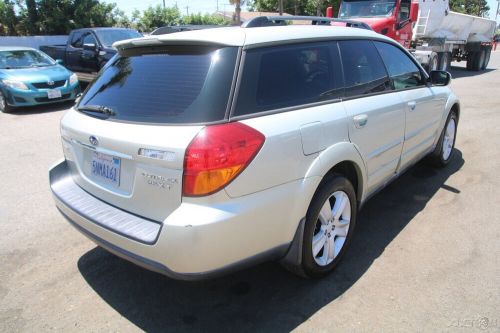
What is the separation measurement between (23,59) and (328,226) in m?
10.3

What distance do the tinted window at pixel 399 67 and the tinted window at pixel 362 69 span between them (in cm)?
15

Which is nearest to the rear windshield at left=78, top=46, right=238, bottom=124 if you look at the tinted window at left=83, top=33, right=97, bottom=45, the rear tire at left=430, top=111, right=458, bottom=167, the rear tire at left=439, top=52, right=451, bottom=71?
the rear tire at left=430, top=111, right=458, bottom=167

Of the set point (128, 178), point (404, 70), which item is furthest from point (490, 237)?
point (128, 178)

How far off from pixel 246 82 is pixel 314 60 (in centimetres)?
79

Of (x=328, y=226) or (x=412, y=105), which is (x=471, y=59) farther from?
(x=328, y=226)

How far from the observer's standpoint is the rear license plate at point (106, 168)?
2514 mm

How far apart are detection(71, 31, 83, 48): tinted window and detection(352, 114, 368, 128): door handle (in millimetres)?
11364

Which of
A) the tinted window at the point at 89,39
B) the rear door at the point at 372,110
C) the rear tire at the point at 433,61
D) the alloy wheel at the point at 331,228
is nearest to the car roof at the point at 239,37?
the rear door at the point at 372,110

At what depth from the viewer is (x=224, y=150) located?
221cm

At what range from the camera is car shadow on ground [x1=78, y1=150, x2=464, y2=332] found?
103 inches

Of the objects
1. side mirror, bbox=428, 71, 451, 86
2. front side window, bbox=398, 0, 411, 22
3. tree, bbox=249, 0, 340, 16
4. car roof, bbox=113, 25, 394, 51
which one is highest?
tree, bbox=249, 0, 340, 16

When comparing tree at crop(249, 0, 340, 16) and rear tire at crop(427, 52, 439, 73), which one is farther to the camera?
tree at crop(249, 0, 340, 16)

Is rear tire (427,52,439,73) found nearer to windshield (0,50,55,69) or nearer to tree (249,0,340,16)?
windshield (0,50,55,69)

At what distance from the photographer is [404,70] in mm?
4121
